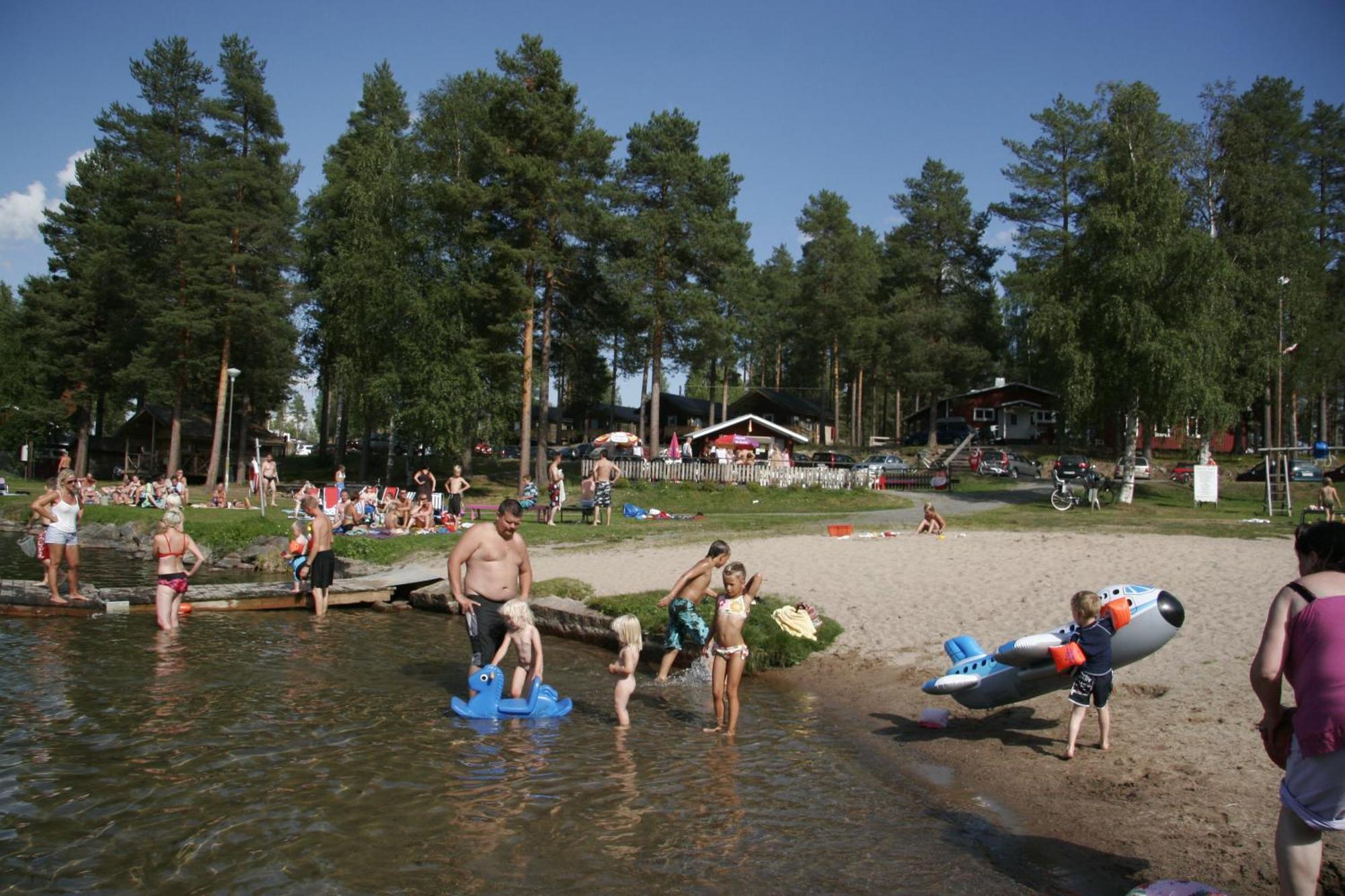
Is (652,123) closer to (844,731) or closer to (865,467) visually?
(865,467)

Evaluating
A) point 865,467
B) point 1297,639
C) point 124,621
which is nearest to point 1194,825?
point 1297,639

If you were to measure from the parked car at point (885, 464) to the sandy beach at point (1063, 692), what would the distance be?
69.0 ft

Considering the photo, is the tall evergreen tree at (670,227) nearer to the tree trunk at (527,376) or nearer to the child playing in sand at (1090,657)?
the tree trunk at (527,376)

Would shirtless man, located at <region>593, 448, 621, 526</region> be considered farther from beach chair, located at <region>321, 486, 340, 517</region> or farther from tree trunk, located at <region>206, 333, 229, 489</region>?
tree trunk, located at <region>206, 333, 229, 489</region>

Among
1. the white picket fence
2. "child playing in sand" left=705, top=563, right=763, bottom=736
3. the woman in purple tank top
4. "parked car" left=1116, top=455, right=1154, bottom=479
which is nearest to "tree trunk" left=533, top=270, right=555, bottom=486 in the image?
the white picket fence

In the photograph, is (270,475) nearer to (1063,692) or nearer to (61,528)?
(61,528)

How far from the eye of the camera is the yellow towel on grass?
11.3 metres

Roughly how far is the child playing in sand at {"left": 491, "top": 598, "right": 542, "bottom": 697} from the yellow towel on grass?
363 centimetres

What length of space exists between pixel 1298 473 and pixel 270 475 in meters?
42.0

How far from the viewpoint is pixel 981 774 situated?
7.24 meters

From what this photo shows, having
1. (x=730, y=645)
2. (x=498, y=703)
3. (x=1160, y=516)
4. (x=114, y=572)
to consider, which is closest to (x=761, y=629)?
(x=730, y=645)

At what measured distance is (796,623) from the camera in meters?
Answer: 11.4

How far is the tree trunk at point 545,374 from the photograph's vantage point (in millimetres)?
37406

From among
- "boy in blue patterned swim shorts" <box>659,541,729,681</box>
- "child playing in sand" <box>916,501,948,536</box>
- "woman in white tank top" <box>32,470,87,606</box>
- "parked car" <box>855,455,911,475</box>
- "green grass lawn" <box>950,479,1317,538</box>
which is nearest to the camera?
"boy in blue patterned swim shorts" <box>659,541,729,681</box>
